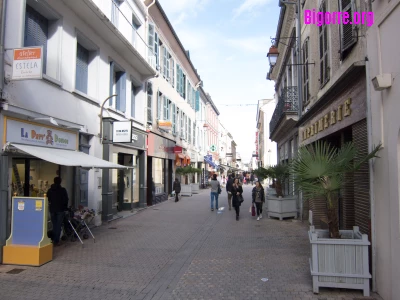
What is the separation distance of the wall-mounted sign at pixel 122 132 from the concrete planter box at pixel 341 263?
26.6ft

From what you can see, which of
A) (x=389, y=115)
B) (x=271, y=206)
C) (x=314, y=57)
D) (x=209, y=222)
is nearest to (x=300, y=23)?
(x=314, y=57)

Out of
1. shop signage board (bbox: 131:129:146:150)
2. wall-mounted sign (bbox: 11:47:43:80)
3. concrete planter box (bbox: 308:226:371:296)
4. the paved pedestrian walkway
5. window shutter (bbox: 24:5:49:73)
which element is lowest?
the paved pedestrian walkway

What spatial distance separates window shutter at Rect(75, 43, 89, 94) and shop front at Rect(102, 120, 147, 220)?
1.51 m

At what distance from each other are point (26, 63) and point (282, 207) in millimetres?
9584

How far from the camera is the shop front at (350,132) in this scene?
5.95m

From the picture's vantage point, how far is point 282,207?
42.5 feet

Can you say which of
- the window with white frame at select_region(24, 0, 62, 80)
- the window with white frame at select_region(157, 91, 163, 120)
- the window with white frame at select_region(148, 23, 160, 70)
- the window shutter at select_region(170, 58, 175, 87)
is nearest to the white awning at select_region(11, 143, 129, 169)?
the window with white frame at select_region(24, 0, 62, 80)

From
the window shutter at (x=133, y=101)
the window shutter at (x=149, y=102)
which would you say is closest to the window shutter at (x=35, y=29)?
the window shutter at (x=133, y=101)

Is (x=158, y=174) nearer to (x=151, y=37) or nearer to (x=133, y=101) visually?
(x=133, y=101)

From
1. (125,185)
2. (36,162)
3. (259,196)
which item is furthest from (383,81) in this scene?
(125,185)

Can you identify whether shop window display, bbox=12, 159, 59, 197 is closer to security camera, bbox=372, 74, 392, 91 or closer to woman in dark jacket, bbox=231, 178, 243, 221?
woman in dark jacket, bbox=231, 178, 243, 221

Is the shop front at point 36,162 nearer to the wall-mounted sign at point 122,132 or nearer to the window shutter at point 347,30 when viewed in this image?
the wall-mounted sign at point 122,132

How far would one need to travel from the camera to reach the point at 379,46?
5109 millimetres

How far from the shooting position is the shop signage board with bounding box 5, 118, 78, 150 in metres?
7.18
